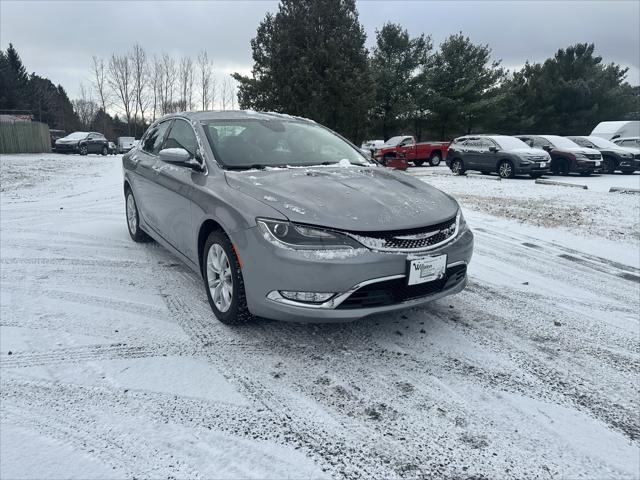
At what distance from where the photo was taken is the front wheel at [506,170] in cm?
1609

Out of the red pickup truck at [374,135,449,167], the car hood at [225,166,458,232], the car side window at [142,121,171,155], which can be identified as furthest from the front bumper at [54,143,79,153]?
the car hood at [225,166,458,232]

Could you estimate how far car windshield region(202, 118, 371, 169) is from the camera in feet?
12.7

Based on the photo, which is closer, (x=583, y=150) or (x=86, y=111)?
(x=583, y=150)

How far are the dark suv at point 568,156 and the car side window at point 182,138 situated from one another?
1641 cm

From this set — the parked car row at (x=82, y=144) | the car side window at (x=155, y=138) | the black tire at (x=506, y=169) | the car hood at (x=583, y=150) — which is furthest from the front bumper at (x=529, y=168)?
the parked car row at (x=82, y=144)

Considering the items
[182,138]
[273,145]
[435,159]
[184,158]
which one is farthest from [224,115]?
[435,159]

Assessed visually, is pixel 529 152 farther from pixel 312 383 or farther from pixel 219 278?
pixel 312 383

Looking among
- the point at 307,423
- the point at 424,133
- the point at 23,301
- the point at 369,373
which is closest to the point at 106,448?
the point at 307,423

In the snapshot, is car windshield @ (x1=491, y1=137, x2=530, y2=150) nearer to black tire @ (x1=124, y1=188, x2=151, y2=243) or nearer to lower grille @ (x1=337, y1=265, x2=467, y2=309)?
black tire @ (x1=124, y1=188, x2=151, y2=243)

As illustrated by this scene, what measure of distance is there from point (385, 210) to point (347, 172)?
3.05 feet

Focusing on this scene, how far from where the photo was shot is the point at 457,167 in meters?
18.1

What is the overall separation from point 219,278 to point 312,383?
1.18 m

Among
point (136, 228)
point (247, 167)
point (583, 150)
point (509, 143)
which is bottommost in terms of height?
point (136, 228)

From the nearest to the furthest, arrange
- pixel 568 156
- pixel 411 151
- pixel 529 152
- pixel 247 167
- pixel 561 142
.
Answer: pixel 247 167 < pixel 529 152 < pixel 568 156 < pixel 561 142 < pixel 411 151
